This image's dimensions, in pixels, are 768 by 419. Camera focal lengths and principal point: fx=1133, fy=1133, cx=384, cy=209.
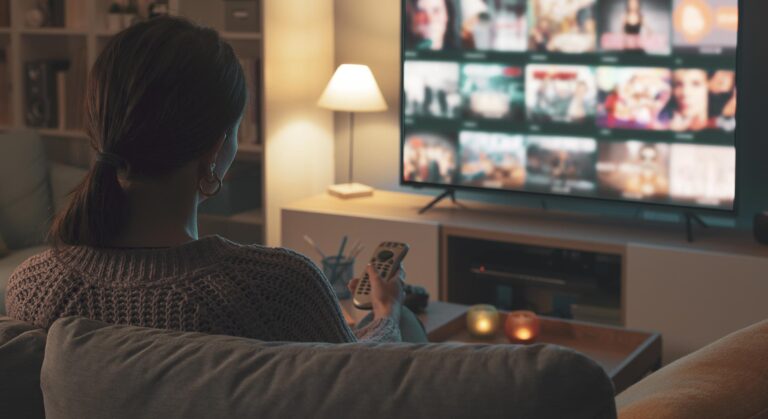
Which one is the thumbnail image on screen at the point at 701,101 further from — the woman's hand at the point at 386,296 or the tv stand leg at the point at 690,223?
the woman's hand at the point at 386,296

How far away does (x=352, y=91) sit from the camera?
14.3 feet

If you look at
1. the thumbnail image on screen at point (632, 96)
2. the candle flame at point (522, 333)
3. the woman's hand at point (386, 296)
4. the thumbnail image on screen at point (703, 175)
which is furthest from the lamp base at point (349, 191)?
the woman's hand at point (386, 296)

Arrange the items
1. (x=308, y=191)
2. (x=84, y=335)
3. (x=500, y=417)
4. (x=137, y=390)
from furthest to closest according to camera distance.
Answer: (x=308, y=191) → (x=84, y=335) → (x=137, y=390) → (x=500, y=417)

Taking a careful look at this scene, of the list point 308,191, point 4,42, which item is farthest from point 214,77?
point 4,42

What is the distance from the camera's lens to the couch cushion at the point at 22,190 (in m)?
4.10

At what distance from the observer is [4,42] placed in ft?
17.4

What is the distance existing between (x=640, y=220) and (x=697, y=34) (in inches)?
29.6

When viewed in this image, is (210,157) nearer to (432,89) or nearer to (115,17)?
(432,89)

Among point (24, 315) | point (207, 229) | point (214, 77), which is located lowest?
point (207, 229)

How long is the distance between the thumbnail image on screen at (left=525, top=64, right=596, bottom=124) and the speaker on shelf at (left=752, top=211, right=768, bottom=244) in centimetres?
66

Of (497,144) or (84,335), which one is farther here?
(497,144)

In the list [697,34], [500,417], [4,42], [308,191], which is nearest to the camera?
[500,417]

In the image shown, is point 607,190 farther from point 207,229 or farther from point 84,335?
point 84,335

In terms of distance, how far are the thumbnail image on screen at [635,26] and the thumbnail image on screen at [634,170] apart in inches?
13.1
